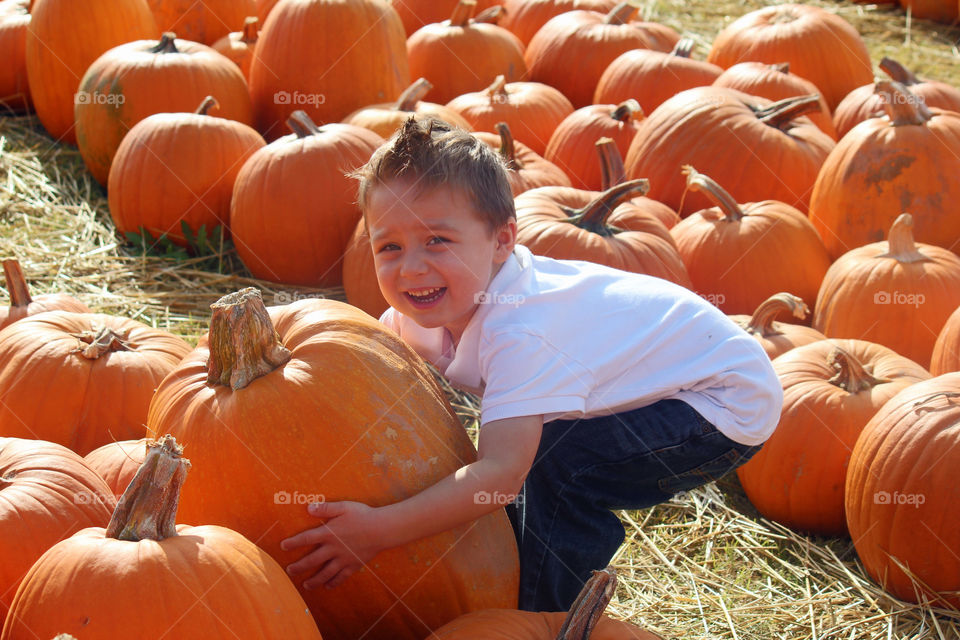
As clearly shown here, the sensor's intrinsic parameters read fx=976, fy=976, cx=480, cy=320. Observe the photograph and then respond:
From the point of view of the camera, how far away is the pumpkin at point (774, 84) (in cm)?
559

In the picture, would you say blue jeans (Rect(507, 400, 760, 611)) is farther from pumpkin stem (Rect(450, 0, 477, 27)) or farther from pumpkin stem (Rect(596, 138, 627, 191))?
pumpkin stem (Rect(450, 0, 477, 27))

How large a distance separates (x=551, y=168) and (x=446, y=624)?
314 centimetres

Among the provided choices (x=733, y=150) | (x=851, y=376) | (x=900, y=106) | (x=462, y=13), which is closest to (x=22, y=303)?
(x=851, y=376)

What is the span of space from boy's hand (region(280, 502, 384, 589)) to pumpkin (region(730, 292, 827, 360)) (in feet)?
6.88

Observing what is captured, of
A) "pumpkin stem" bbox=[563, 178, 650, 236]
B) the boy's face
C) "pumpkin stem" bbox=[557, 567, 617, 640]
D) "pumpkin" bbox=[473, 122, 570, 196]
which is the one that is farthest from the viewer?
"pumpkin" bbox=[473, 122, 570, 196]

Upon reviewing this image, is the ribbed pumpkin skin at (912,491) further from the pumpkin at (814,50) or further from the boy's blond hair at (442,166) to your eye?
the pumpkin at (814,50)

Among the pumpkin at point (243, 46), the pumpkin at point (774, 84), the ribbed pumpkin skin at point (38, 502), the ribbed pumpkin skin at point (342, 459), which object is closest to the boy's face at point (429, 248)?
the ribbed pumpkin skin at point (342, 459)

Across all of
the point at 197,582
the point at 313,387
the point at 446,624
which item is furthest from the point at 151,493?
the point at 446,624

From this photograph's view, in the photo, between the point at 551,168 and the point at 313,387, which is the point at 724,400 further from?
the point at 551,168

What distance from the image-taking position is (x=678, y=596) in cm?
302

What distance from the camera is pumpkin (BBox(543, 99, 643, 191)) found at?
535cm

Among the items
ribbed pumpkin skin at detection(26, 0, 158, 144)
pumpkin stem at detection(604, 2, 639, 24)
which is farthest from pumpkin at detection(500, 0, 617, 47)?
ribbed pumpkin skin at detection(26, 0, 158, 144)

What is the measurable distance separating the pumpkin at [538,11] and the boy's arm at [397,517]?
18.5ft

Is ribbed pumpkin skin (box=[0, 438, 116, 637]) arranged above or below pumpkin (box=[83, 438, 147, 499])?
above
